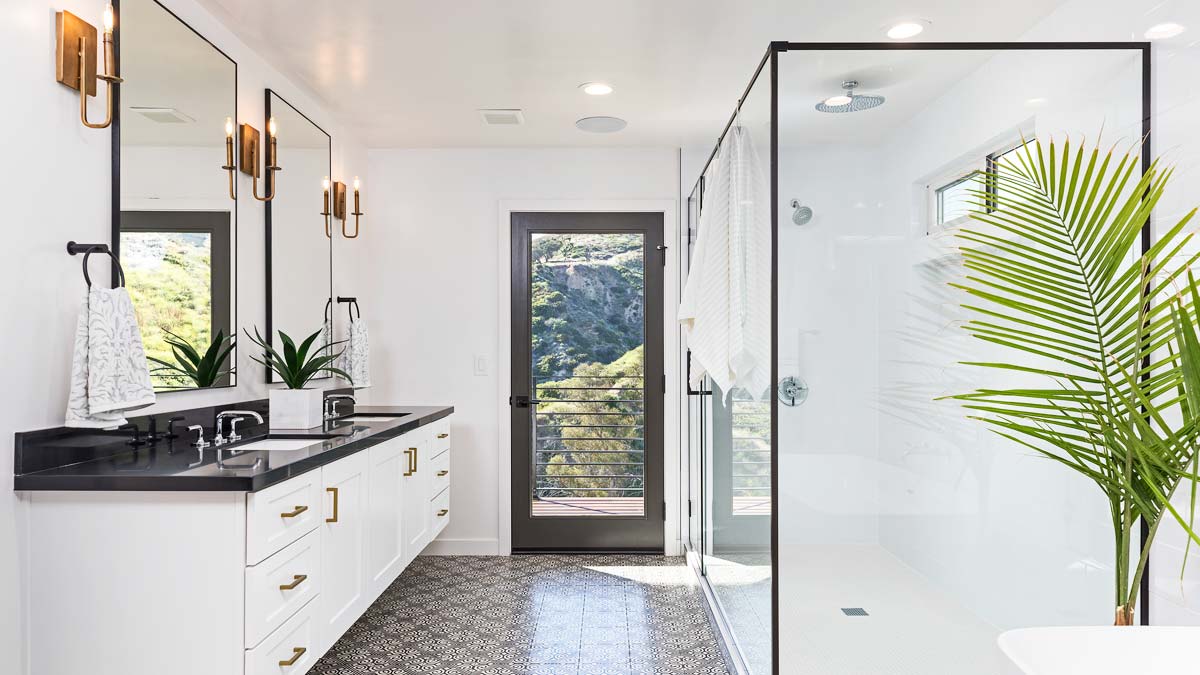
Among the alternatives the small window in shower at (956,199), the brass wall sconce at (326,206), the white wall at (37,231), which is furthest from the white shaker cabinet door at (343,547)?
the small window in shower at (956,199)

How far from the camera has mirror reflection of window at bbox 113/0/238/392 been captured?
2205mm

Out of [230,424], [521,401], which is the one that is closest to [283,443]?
[230,424]

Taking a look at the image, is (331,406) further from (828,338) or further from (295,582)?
(828,338)

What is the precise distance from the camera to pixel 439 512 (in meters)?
3.72

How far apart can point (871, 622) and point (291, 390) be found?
225 cm

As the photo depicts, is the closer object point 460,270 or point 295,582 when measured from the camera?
point 295,582

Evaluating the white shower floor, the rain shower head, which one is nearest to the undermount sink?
the white shower floor

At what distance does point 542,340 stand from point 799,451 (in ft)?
8.01

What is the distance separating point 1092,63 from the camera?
210 cm

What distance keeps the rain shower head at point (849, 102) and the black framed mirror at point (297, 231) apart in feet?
7.07

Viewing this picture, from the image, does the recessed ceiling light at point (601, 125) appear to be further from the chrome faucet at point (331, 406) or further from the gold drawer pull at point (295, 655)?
the gold drawer pull at point (295, 655)

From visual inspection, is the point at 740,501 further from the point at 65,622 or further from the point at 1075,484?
the point at 65,622

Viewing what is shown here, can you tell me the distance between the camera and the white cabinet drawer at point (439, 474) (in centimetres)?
360

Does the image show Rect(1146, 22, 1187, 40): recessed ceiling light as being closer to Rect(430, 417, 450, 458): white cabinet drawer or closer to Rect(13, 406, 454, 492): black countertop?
Rect(13, 406, 454, 492): black countertop
